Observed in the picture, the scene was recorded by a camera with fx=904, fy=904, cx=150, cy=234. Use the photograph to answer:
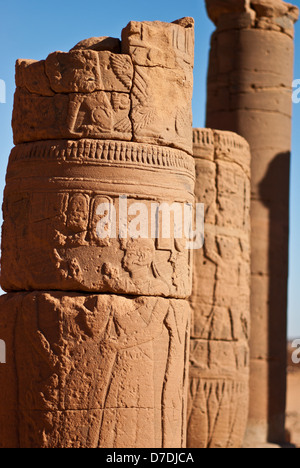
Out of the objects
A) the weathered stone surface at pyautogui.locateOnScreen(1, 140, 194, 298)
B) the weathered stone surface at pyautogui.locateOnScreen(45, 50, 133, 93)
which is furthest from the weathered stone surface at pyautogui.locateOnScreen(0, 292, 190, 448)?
the weathered stone surface at pyautogui.locateOnScreen(45, 50, 133, 93)

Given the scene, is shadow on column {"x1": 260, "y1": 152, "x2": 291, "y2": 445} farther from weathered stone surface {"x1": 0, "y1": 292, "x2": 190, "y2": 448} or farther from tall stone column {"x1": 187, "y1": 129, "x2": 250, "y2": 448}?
weathered stone surface {"x1": 0, "y1": 292, "x2": 190, "y2": 448}

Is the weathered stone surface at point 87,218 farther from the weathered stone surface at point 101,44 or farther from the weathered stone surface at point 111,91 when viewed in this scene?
the weathered stone surface at point 101,44

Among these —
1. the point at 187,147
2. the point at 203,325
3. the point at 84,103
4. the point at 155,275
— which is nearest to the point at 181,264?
the point at 155,275

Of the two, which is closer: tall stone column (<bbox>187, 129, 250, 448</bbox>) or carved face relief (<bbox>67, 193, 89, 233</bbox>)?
carved face relief (<bbox>67, 193, 89, 233</bbox>)

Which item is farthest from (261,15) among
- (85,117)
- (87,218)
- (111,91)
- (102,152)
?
(87,218)

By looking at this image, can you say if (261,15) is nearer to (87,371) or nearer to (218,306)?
(218,306)

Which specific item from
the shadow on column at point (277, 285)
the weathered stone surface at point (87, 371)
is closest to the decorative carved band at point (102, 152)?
the weathered stone surface at point (87, 371)

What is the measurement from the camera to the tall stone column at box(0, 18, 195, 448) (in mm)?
6016

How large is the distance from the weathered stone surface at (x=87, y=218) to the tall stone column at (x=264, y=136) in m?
5.93

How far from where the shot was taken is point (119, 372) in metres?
6.05

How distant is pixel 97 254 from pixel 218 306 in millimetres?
3831

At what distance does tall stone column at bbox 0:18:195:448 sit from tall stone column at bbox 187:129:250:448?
3088 mm

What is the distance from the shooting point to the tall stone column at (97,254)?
602cm

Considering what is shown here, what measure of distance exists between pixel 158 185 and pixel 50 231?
0.81 meters
